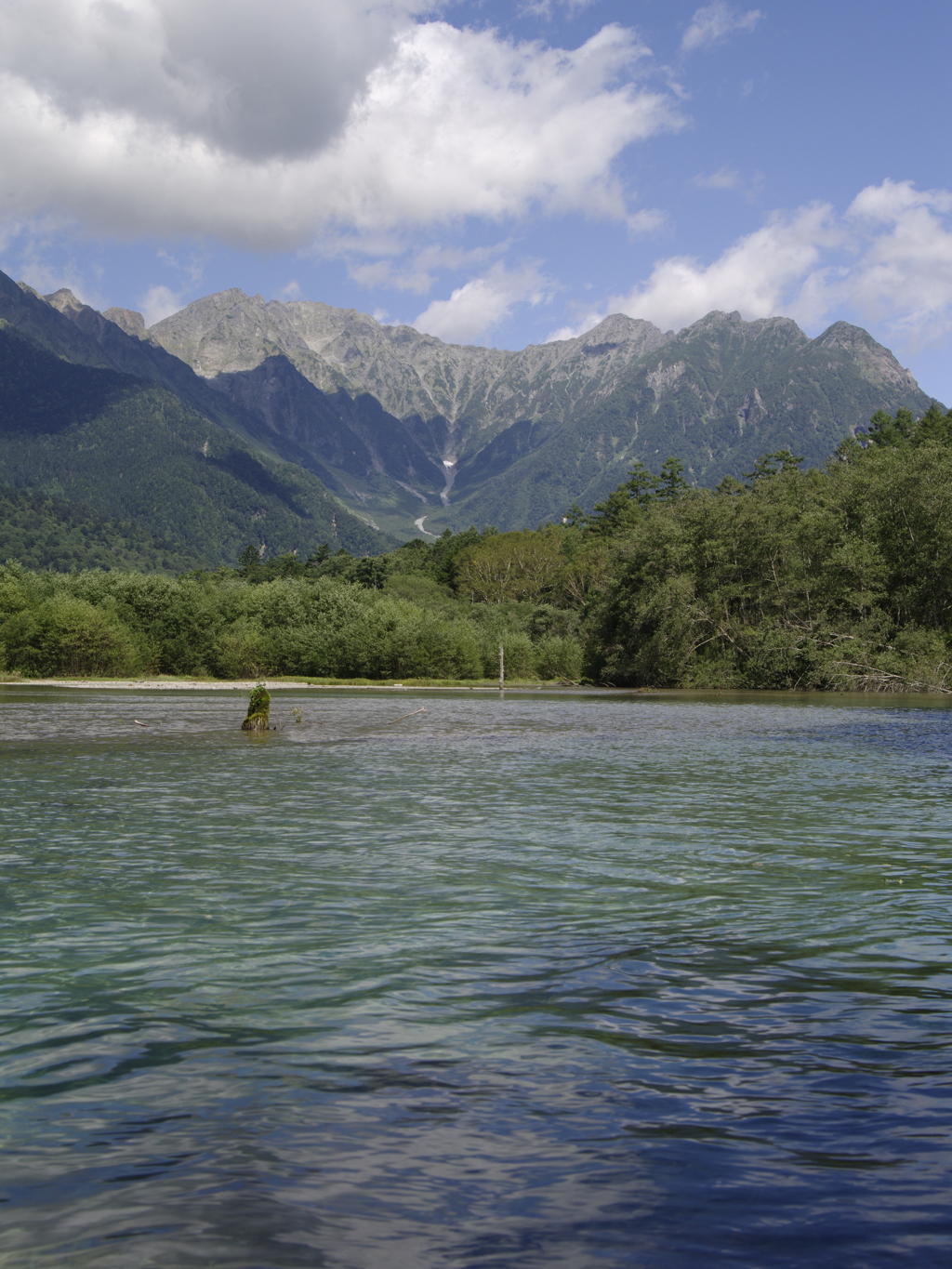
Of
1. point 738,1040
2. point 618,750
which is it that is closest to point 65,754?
point 618,750

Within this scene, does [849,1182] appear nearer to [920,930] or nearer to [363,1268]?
[363,1268]

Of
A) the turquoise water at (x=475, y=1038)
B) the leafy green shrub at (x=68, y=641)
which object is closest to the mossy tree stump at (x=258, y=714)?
the turquoise water at (x=475, y=1038)

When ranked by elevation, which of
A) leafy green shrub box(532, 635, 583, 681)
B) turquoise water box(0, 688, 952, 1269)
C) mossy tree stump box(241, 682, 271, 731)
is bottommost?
turquoise water box(0, 688, 952, 1269)

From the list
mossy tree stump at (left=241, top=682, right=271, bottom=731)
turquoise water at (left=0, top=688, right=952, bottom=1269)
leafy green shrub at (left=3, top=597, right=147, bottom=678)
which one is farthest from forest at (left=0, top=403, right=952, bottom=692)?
turquoise water at (left=0, top=688, right=952, bottom=1269)

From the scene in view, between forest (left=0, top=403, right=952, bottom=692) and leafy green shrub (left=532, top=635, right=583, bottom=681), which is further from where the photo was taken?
leafy green shrub (left=532, top=635, right=583, bottom=681)

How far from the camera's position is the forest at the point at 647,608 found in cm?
8256

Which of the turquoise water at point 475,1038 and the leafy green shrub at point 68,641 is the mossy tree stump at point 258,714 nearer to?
the turquoise water at point 475,1038

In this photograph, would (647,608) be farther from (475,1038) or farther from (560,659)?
(475,1038)

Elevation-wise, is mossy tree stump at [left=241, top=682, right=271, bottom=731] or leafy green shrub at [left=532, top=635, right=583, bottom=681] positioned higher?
leafy green shrub at [left=532, top=635, right=583, bottom=681]

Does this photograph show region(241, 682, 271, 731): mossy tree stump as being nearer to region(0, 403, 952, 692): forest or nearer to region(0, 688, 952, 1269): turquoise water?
region(0, 688, 952, 1269): turquoise water

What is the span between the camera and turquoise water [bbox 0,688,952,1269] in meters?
5.38

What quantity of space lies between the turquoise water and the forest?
6609cm

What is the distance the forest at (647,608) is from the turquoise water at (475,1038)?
6609cm

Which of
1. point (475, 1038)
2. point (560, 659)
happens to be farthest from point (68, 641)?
point (475, 1038)
